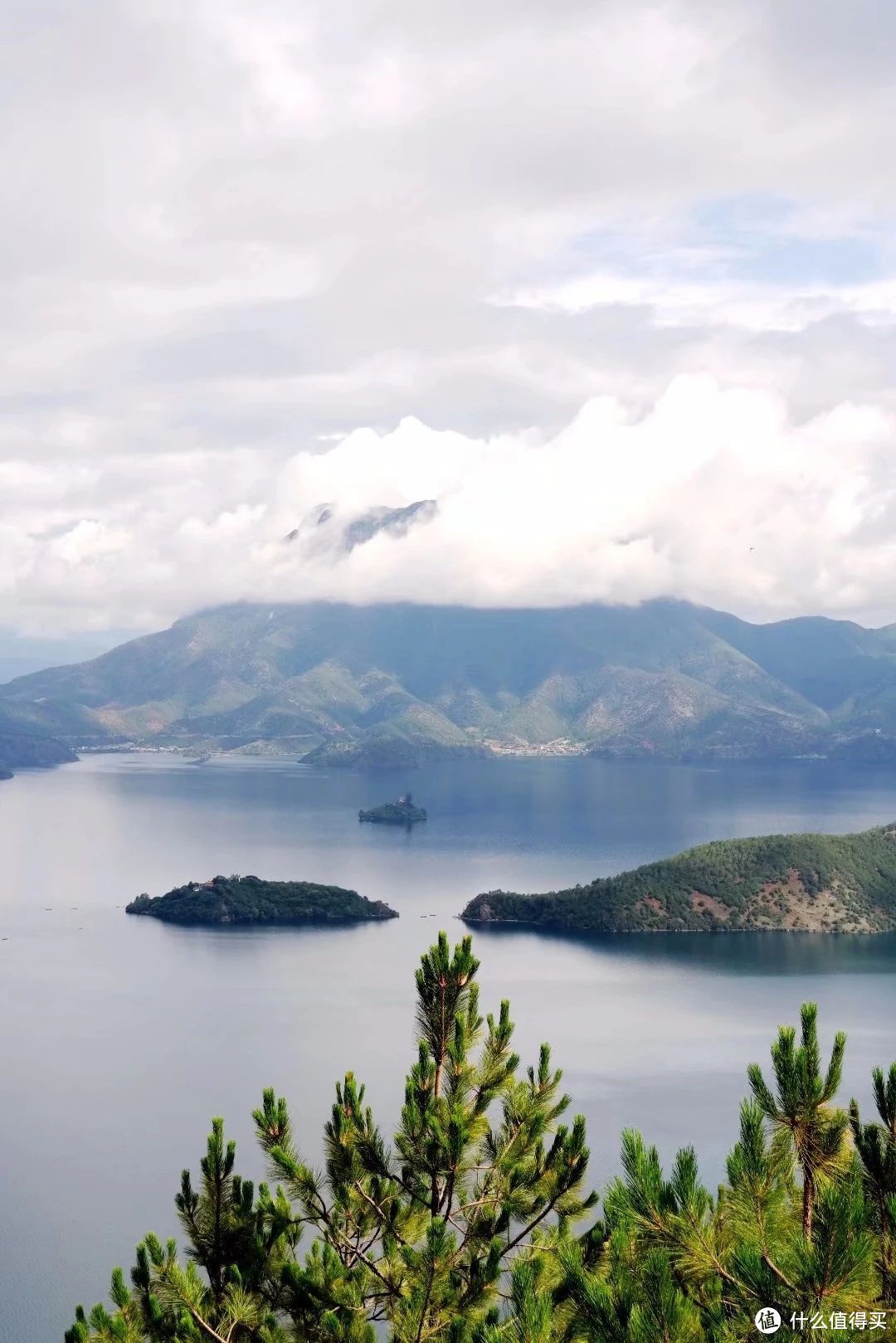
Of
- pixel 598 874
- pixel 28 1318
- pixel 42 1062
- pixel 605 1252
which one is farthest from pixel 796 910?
pixel 605 1252

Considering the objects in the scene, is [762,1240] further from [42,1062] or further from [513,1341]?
[42,1062]

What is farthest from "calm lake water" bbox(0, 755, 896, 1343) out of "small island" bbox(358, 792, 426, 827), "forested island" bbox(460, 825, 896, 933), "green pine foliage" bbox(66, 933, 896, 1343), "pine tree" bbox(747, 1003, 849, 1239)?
"pine tree" bbox(747, 1003, 849, 1239)

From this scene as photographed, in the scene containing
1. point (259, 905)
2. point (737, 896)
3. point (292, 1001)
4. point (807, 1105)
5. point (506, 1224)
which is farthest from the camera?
point (259, 905)

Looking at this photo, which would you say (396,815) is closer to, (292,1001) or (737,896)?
(737,896)

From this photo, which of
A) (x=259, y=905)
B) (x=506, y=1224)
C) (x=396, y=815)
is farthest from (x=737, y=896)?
(x=506, y=1224)

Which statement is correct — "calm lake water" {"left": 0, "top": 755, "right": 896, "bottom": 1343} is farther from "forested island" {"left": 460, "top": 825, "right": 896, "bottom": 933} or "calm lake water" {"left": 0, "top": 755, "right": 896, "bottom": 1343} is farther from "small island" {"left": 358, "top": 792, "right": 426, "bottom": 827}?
"forested island" {"left": 460, "top": 825, "right": 896, "bottom": 933}
